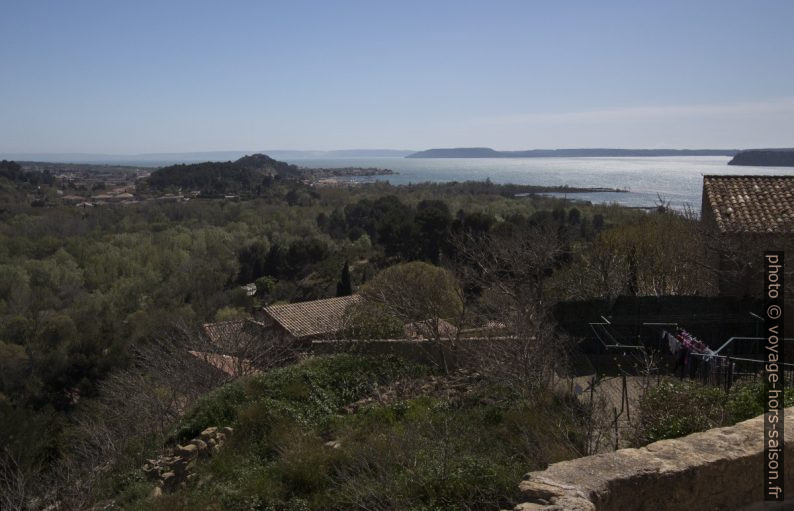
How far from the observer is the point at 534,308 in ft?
39.7

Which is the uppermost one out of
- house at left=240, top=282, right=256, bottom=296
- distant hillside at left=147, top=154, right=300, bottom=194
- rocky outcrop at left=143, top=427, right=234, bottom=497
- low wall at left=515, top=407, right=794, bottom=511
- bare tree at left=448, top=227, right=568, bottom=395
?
distant hillside at left=147, top=154, right=300, bottom=194

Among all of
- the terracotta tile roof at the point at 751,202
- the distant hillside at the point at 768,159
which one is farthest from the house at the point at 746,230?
the distant hillside at the point at 768,159

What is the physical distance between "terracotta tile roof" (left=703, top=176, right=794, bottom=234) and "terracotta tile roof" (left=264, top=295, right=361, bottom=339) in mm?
10894

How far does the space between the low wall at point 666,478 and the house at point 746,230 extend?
8.26 metres

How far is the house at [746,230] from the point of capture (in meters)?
12.2

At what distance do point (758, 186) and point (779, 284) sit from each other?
3.77 meters

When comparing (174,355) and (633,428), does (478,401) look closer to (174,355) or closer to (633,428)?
(633,428)

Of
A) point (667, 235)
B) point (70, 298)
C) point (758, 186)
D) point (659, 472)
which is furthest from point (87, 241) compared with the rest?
point (659, 472)

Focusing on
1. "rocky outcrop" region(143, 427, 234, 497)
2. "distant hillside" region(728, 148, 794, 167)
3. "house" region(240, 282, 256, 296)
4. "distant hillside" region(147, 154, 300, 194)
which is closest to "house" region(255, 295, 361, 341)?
"rocky outcrop" region(143, 427, 234, 497)

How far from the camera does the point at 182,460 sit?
856 cm

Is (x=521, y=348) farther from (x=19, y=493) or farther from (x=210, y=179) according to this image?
(x=210, y=179)

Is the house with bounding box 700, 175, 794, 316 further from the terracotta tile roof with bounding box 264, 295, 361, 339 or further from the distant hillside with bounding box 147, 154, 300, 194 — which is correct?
the distant hillside with bounding box 147, 154, 300, 194

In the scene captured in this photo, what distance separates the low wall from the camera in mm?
4121

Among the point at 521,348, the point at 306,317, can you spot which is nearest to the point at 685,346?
the point at 521,348
